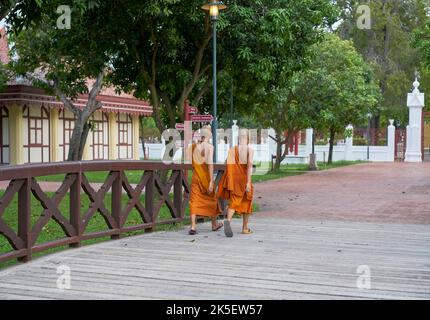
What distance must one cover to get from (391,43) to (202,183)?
1754 inches

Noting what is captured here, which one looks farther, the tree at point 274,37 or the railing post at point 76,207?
the tree at point 274,37

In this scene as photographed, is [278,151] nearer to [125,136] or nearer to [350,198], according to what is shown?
[350,198]

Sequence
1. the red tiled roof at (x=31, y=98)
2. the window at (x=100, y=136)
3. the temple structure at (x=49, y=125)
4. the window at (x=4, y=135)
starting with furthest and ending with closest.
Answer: the window at (x=100, y=136)
the window at (x=4, y=135)
the temple structure at (x=49, y=125)
the red tiled roof at (x=31, y=98)

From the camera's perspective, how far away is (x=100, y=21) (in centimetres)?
1495

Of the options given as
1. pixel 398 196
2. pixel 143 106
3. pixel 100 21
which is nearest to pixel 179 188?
pixel 100 21

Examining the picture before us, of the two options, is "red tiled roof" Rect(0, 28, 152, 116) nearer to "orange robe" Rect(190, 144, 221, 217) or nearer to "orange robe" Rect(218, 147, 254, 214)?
"orange robe" Rect(190, 144, 221, 217)

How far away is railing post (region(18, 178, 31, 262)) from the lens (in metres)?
7.42

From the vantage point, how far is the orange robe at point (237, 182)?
998 cm

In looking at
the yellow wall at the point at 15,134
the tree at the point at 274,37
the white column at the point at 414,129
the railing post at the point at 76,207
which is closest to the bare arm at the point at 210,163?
the railing post at the point at 76,207

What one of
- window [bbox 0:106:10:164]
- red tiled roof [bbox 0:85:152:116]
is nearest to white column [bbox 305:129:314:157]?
red tiled roof [bbox 0:85:152:116]

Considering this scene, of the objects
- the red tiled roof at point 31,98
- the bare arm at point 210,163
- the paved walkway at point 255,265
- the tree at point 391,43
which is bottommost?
the paved walkway at point 255,265

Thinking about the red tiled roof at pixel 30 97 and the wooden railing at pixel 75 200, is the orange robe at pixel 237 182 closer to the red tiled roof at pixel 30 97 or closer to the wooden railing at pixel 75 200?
the wooden railing at pixel 75 200

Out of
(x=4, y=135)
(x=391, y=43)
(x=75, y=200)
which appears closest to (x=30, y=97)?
(x=4, y=135)

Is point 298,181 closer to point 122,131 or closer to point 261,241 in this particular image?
point 261,241
